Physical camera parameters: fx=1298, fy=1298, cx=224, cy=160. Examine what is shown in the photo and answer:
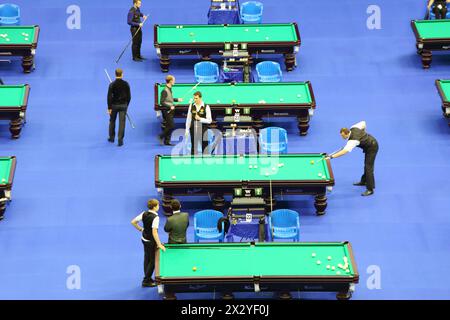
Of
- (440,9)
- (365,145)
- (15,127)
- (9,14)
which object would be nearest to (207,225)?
(365,145)

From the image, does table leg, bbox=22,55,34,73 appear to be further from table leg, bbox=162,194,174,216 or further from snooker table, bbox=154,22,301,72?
table leg, bbox=162,194,174,216

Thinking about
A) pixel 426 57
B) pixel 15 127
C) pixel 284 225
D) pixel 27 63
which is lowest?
pixel 284 225

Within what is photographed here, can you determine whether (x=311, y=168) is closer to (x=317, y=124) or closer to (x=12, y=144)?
(x=317, y=124)

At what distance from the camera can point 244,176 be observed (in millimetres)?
25641

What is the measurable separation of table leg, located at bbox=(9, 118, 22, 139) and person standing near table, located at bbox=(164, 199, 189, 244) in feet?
20.8

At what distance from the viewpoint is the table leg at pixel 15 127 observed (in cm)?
2809

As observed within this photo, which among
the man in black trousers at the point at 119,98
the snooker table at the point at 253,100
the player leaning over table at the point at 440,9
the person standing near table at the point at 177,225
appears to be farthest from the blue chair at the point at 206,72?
the person standing near table at the point at 177,225

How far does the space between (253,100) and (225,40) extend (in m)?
2.78

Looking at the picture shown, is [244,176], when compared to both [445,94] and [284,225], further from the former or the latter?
[445,94]

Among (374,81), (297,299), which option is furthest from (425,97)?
(297,299)

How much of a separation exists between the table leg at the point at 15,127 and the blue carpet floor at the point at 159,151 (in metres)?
0.22

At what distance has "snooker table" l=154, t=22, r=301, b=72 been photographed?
3038 cm

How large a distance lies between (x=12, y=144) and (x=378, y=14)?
1043 cm

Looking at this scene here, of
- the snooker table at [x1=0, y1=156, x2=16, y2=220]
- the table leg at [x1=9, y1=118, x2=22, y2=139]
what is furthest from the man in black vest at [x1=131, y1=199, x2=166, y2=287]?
the table leg at [x1=9, y1=118, x2=22, y2=139]
